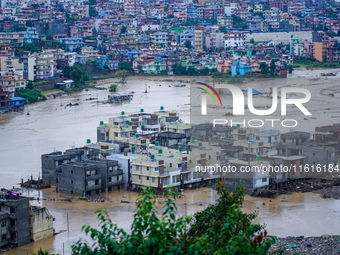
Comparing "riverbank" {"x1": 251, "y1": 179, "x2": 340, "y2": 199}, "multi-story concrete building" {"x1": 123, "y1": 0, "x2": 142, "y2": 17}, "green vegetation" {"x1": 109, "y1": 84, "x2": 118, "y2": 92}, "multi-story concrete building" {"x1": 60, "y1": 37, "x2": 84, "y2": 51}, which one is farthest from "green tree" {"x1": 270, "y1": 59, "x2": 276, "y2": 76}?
"multi-story concrete building" {"x1": 123, "y1": 0, "x2": 142, "y2": 17}

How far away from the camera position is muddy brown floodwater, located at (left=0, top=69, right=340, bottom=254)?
860 centimetres

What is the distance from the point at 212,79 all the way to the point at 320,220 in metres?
15.3

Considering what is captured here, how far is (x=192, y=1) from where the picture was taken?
1734 inches

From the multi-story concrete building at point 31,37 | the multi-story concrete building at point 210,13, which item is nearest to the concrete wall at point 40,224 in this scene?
the multi-story concrete building at point 31,37

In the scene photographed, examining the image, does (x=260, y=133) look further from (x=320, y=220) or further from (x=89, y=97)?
(x=89, y=97)

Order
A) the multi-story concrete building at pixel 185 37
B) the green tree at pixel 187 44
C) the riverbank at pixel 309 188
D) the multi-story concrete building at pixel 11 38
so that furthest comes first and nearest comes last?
the multi-story concrete building at pixel 185 37 < the green tree at pixel 187 44 < the multi-story concrete building at pixel 11 38 < the riverbank at pixel 309 188

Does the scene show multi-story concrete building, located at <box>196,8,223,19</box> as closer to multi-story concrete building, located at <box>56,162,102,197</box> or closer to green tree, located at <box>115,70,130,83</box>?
green tree, located at <box>115,70,130,83</box>

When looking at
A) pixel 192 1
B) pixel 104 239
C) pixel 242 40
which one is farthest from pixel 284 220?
pixel 192 1

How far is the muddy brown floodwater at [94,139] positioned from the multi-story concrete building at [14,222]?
129 mm

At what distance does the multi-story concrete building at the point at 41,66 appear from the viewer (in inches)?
864

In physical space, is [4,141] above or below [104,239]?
below

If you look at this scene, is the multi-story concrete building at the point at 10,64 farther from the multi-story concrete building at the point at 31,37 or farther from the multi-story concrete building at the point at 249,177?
the multi-story concrete building at the point at 249,177

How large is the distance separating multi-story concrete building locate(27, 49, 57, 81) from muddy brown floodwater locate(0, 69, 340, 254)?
1.60 m

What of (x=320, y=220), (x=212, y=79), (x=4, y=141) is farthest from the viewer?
(x=212, y=79)
